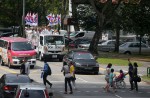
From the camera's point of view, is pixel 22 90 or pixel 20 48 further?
pixel 20 48

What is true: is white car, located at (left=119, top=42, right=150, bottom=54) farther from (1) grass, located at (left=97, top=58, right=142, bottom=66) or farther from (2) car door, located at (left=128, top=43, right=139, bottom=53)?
(1) grass, located at (left=97, top=58, right=142, bottom=66)

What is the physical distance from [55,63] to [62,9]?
3752 cm

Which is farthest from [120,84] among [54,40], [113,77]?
[54,40]

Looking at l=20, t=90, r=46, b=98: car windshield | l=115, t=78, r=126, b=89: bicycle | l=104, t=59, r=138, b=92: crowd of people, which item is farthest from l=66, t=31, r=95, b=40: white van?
l=20, t=90, r=46, b=98: car windshield

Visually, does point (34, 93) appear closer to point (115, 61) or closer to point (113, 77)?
point (113, 77)

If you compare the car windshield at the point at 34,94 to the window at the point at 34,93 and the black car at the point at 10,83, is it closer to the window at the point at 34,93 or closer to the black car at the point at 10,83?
the window at the point at 34,93

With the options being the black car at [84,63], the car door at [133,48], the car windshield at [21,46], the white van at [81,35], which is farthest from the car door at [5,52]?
the white van at [81,35]

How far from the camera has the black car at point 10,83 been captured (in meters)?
19.6

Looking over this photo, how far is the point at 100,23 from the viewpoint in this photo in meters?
47.4

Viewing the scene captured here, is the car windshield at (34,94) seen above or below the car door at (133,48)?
above

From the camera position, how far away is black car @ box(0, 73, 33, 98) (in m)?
19.6

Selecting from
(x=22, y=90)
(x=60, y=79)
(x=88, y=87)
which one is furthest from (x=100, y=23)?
(x=22, y=90)

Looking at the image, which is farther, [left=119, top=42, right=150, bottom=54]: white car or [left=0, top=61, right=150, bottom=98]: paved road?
[left=119, top=42, right=150, bottom=54]: white car

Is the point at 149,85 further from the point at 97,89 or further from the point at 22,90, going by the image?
the point at 22,90
